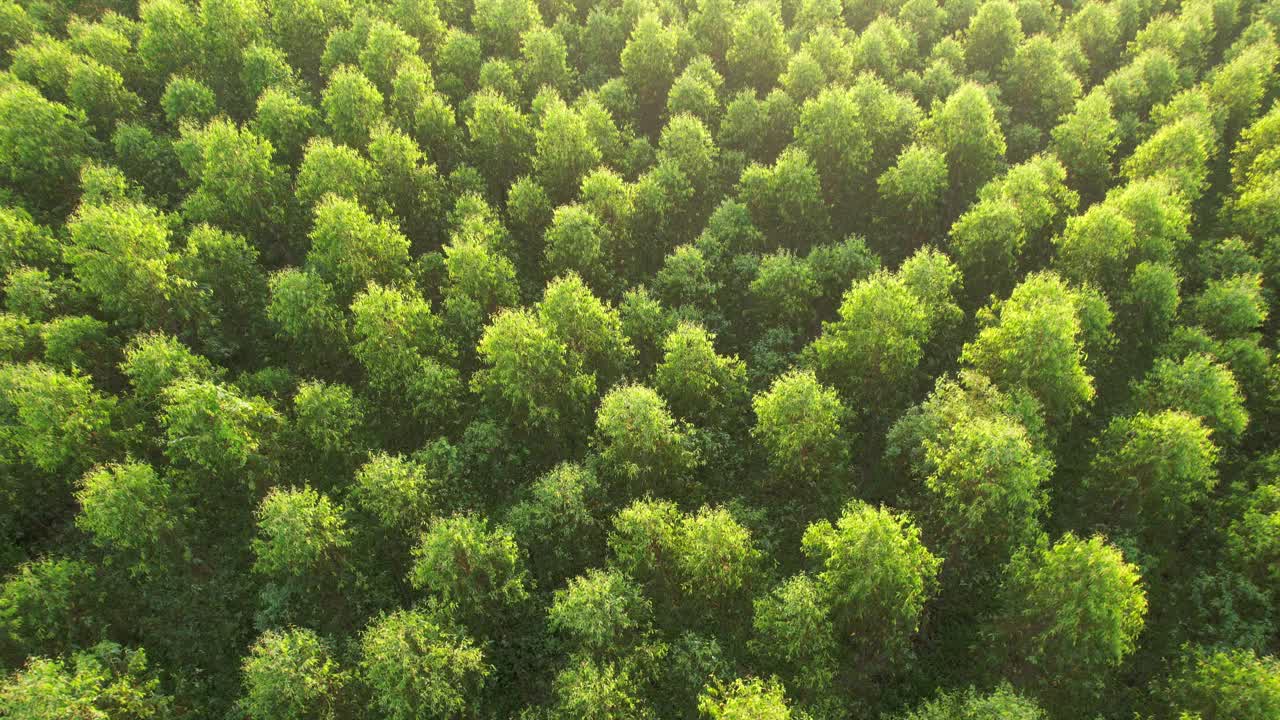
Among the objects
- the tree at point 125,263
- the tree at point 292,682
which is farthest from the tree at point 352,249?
the tree at point 292,682

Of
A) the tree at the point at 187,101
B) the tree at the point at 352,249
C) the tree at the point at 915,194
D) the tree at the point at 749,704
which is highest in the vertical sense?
the tree at the point at 187,101

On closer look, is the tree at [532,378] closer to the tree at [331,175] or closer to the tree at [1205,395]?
the tree at [331,175]

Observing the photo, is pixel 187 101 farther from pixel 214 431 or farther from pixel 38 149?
pixel 214 431

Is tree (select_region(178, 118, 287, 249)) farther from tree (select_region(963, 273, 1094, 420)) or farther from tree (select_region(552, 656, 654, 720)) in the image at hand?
tree (select_region(963, 273, 1094, 420))

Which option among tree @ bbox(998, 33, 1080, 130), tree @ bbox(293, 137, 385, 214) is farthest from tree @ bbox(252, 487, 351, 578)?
tree @ bbox(998, 33, 1080, 130)

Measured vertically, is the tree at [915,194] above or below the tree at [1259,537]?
above
